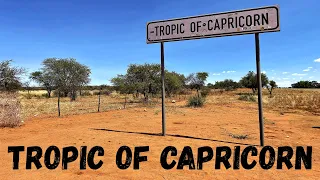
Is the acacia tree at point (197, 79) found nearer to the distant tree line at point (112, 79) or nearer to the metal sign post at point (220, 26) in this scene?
the distant tree line at point (112, 79)

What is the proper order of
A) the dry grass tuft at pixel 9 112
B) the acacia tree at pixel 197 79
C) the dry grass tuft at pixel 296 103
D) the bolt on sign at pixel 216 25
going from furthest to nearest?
the acacia tree at pixel 197 79 → the dry grass tuft at pixel 296 103 → the dry grass tuft at pixel 9 112 → the bolt on sign at pixel 216 25

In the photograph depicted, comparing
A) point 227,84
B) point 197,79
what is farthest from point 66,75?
point 227,84

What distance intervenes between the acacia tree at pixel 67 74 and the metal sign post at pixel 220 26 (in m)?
27.9

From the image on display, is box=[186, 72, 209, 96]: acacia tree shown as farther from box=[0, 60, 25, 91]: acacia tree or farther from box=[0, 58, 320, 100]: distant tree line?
box=[0, 60, 25, 91]: acacia tree

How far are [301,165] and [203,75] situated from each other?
44.4 meters

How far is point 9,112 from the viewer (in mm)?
8945

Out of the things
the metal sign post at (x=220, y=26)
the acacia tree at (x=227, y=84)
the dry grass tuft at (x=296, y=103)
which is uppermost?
the acacia tree at (x=227, y=84)

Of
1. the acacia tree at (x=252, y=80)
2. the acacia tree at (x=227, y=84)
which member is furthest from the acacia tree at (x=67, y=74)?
the acacia tree at (x=227, y=84)

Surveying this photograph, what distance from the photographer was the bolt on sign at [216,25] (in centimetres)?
577

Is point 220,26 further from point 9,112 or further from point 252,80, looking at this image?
point 252,80

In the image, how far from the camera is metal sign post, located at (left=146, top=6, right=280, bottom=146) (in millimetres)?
5773

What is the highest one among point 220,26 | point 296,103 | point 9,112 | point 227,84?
point 227,84

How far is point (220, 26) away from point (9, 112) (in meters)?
8.42

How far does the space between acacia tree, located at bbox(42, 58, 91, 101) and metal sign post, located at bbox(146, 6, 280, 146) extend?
27.9 m
